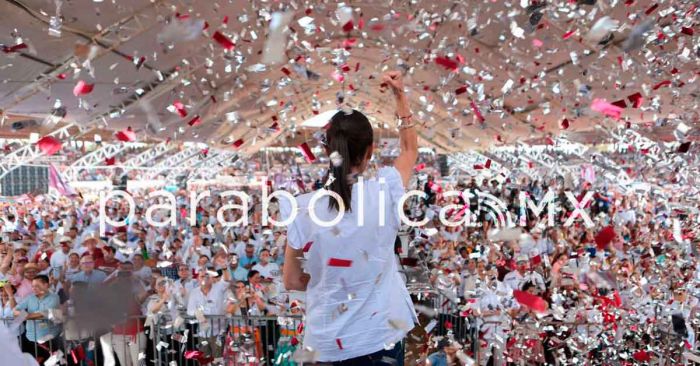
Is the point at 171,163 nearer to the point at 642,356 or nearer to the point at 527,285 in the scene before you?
the point at 527,285

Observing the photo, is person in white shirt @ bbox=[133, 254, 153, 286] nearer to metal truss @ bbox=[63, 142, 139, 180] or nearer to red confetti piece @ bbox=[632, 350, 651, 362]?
red confetti piece @ bbox=[632, 350, 651, 362]

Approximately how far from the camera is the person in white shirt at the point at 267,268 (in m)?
6.30

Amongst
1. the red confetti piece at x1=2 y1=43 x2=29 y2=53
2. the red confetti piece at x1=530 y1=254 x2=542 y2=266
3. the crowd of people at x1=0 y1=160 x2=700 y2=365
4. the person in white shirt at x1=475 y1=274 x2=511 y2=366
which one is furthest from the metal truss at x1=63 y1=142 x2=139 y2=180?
the person in white shirt at x1=475 y1=274 x2=511 y2=366

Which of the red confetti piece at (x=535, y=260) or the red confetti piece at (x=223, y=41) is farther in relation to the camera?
the red confetti piece at (x=223, y=41)

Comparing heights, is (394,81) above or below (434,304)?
above

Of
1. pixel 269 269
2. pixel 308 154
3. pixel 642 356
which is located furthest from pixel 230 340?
pixel 642 356

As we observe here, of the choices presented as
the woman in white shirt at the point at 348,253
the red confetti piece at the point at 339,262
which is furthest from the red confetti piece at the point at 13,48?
the red confetti piece at the point at 339,262

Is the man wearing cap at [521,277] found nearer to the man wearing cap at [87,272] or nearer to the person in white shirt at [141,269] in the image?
the person in white shirt at [141,269]

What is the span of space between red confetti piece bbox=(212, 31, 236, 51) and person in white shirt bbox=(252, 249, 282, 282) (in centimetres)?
317

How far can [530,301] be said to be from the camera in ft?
16.4

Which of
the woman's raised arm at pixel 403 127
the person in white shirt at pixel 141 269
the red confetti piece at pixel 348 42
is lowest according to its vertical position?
the person in white shirt at pixel 141 269

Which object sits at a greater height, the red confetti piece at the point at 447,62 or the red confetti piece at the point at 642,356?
the red confetti piece at the point at 447,62

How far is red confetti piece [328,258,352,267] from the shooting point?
5.24 feet

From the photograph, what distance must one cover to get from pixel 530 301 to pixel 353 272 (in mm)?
3754
